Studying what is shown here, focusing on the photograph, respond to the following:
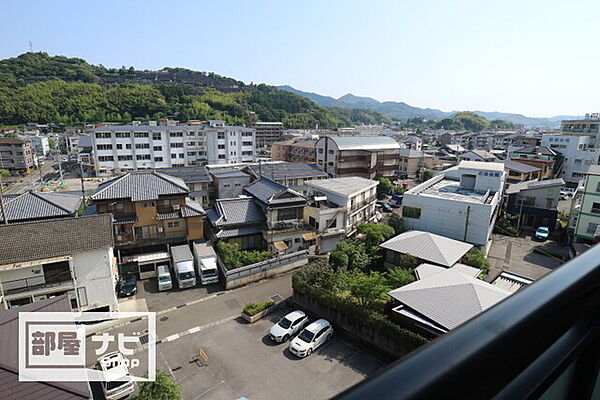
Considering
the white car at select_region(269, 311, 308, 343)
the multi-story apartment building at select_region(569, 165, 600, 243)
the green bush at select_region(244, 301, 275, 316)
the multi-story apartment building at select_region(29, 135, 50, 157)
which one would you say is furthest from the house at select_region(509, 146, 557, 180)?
the multi-story apartment building at select_region(29, 135, 50, 157)

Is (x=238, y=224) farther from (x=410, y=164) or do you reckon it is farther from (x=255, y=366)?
(x=410, y=164)

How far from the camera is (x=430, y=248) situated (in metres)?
17.1

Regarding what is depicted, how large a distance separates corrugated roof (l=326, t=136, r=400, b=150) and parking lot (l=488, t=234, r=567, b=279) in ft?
55.0

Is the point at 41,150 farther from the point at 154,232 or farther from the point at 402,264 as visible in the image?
the point at 402,264

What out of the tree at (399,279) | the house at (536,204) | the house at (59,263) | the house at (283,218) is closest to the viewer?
the house at (59,263)

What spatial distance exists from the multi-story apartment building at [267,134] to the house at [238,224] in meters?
63.9

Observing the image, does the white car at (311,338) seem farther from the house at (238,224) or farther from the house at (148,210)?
the house at (148,210)

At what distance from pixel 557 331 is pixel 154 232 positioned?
21.0 metres

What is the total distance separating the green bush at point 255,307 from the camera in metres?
14.8

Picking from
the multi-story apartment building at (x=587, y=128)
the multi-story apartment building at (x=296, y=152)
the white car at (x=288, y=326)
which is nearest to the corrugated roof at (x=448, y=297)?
the white car at (x=288, y=326)

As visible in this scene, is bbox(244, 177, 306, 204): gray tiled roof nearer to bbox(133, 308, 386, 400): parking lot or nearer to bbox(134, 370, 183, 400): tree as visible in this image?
bbox(133, 308, 386, 400): parking lot

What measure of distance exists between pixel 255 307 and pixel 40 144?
231ft

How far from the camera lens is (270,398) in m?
10.6

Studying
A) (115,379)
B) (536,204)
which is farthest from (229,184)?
(536,204)
